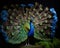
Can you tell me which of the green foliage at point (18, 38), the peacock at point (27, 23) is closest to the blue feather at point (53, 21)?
the peacock at point (27, 23)

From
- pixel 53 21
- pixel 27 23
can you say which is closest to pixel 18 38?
pixel 27 23

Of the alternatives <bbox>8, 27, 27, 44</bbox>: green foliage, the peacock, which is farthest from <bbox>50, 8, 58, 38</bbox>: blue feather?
<bbox>8, 27, 27, 44</bbox>: green foliage

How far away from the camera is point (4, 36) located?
3.51 metres

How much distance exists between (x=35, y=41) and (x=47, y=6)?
0.64 meters

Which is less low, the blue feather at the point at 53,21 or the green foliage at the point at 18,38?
the blue feather at the point at 53,21

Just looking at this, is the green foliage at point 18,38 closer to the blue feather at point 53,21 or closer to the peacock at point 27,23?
the peacock at point 27,23

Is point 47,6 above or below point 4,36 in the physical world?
above

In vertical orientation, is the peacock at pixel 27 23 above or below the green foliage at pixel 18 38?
above

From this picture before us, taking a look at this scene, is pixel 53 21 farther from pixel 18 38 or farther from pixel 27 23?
pixel 18 38

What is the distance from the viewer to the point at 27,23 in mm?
3551

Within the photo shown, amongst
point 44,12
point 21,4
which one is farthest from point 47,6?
point 21,4

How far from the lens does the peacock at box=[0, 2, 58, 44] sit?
138 inches

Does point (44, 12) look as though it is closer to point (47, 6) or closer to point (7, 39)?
point (47, 6)

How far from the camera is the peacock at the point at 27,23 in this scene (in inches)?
138
